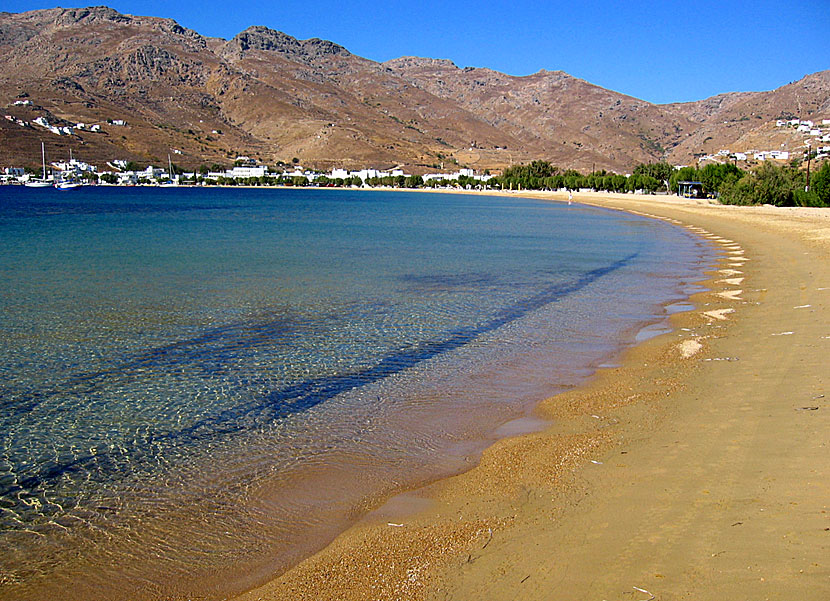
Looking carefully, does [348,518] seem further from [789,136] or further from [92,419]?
[789,136]

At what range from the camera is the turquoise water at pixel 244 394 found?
194 inches

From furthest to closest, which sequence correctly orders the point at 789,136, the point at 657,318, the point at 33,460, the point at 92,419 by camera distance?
1. the point at 789,136
2. the point at 657,318
3. the point at 92,419
4. the point at 33,460

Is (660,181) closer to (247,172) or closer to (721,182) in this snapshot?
(721,182)

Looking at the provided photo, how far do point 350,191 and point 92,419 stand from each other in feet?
478

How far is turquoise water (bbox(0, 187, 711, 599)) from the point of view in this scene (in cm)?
492

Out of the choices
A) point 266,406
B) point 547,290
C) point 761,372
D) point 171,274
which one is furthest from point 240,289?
point 761,372

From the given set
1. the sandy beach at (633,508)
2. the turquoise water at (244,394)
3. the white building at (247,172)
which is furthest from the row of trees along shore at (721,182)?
the white building at (247,172)

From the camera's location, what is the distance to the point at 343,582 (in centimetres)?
415

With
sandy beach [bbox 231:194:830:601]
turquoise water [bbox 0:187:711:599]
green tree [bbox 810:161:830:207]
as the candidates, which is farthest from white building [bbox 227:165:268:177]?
sandy beach [bbox 231:194:830:601]

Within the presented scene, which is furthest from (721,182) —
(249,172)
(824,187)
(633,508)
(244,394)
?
(249,172)

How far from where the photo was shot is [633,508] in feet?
15.5

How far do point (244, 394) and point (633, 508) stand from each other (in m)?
5.21

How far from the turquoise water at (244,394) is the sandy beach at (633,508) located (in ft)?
1.69

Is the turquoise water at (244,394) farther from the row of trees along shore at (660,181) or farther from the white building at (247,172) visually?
the white building at (247,172)
